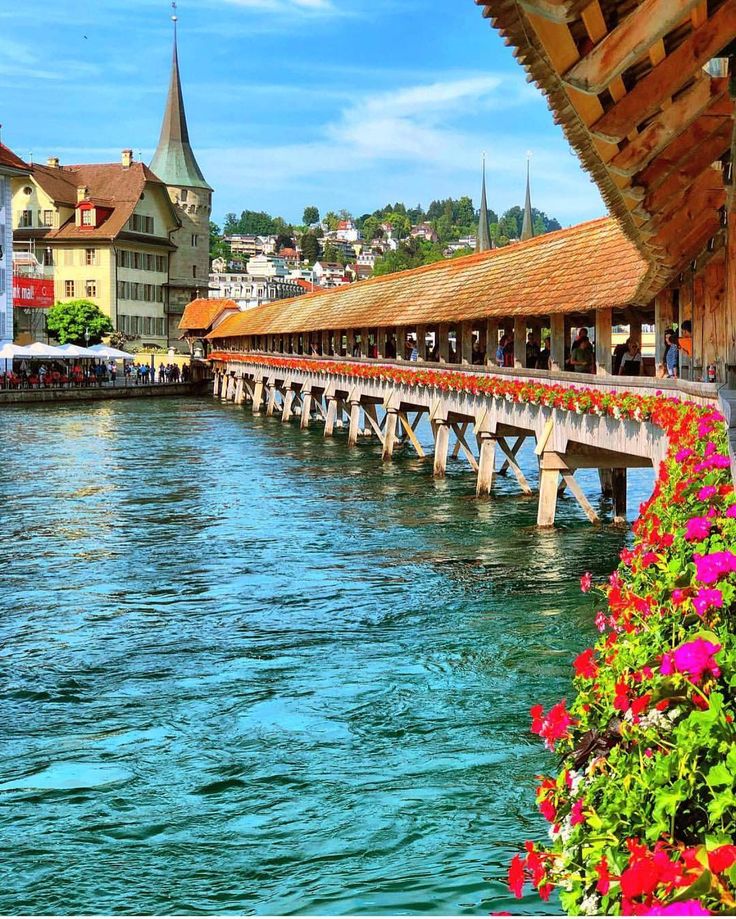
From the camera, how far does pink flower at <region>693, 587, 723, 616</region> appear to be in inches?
185

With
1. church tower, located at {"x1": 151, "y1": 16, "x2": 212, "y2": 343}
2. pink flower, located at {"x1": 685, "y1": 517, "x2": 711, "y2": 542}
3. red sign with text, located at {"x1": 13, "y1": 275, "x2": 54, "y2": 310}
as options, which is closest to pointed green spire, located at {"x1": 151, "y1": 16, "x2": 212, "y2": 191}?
church tower, located at {"x1": 151, "y1": 16, "x2": 212, "y2": 343}

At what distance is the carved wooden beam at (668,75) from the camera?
24.9ft

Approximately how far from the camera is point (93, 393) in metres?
66.9

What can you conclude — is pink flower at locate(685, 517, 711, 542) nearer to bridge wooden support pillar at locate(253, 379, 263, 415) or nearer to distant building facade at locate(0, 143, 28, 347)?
bridge wooden support pillar at locate(253, 379, 263, 415)

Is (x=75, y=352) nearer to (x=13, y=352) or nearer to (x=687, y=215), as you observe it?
(x=13, y=352)

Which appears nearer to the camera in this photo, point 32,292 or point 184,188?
point 32,292

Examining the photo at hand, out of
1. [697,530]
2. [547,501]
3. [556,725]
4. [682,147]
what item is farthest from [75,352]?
[556,725]

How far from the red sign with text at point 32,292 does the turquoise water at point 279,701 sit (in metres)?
47.9

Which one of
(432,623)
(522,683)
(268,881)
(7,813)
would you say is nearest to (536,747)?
(522,683)

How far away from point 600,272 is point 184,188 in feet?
284

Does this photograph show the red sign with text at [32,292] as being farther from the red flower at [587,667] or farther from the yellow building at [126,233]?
the red flower at [587,667]

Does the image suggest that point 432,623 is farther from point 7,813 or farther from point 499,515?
point 499,515

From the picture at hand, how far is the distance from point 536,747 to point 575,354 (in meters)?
13.1

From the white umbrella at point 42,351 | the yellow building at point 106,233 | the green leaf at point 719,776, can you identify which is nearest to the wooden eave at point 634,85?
the green leaf at point 719,776
